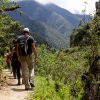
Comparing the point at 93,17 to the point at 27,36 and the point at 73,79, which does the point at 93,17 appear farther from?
the point at 27,36

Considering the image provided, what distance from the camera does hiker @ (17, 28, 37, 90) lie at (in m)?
13.7

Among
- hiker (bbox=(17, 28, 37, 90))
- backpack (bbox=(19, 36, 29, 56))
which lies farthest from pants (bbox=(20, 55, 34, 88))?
backpack (bbox=(19, 36, 29, 56))

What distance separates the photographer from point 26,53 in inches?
543

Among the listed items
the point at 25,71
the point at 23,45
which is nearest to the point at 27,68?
the point at 25,71

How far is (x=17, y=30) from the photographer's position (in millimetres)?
61000

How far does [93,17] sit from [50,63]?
35.3ft

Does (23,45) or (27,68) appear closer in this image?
(23,45)

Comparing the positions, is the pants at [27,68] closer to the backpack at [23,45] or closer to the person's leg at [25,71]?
the person's leg at [25,71]

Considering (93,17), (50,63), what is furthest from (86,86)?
(93,17)

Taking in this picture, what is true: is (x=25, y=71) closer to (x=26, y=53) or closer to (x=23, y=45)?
(x=26, y=53)

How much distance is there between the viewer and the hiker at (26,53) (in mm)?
13711

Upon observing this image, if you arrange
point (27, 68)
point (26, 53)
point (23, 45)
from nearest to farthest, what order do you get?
point (23, 45) < point (26, 53) < point (27, 68)

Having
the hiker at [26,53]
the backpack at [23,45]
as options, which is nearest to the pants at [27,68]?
the hiker at [26,53]

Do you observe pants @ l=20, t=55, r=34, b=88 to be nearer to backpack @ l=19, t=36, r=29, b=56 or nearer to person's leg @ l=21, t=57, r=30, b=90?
person's leg @ l=21, t=57, r=30, b=90
